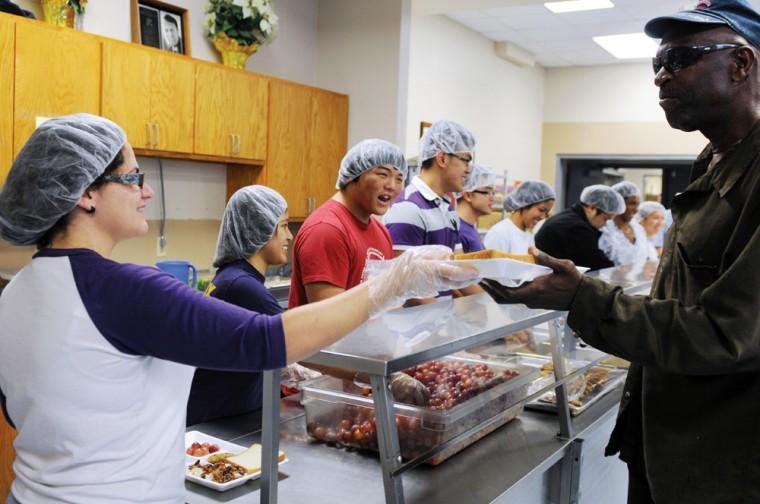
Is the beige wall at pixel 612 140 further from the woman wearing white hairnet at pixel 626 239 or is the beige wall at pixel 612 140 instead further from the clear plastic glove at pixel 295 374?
the clear plastic glove at pixel 295 374

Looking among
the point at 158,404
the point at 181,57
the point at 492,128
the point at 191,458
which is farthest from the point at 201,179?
the point at 492,128

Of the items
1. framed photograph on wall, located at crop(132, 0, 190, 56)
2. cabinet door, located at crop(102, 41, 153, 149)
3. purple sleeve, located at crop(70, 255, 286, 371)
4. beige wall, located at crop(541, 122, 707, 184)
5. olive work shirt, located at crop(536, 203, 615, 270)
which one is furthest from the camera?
beige wall, located at crop(541, 122, 707, 184)

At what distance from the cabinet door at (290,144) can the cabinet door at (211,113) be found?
44 centimetres

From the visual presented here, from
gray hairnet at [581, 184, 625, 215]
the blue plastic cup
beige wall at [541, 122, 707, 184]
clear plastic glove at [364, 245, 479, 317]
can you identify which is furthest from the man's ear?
beige wall at [541, 122, 707, 184]

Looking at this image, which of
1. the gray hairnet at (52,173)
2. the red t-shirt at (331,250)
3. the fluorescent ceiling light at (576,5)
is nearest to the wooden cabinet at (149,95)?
the red t-shirt at (331,250)

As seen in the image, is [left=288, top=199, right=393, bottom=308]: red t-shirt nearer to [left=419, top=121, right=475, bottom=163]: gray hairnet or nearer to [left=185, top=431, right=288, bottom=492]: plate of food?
[left=185, top=431, right=288, bottom=492]: plate of food

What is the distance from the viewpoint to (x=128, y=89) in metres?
4.13

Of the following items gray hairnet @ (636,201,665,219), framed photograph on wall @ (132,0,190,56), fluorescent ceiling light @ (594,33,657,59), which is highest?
fluorescent ceiling light @ (594,33,657,59)

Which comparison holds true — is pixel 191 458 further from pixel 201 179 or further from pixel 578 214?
pixel 578 214

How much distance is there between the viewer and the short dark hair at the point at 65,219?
55.1 inches

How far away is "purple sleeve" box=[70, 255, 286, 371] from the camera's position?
129cm

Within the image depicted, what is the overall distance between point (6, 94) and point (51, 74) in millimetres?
286

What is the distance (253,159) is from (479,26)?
4.01 m

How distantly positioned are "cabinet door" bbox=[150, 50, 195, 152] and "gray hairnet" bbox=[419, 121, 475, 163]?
1.68 meters
